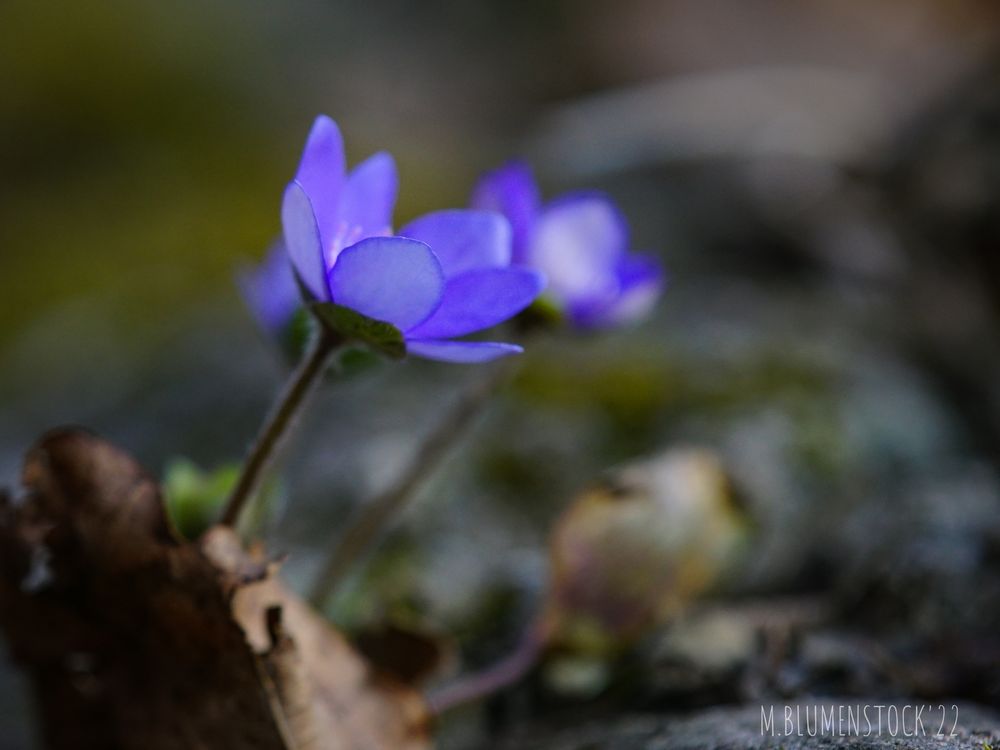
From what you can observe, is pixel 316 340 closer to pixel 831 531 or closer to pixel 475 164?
pixel 831 531

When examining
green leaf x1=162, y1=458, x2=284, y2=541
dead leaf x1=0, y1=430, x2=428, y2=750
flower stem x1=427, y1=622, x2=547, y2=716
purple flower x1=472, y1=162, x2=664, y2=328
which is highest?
purple flower x1=472, y1=162, x2=664, y2=328

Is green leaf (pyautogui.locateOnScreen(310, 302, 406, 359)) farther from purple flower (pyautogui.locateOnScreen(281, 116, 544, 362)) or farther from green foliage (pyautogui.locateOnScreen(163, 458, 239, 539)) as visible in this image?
green foliage (pyautogui.locateOnScreen(163, 458, 239, 539))

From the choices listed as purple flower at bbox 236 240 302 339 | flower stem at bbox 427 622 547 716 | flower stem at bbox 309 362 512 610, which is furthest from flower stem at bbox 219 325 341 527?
flower stem at bbox 427 622 547 716

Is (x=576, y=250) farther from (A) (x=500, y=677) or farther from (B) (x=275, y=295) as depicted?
(A) (x=500, y=677)

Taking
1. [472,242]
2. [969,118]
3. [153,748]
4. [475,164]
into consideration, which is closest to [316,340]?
[472,242]

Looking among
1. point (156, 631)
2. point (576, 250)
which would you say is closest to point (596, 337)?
point (576, 250)
